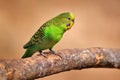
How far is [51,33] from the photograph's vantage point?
10.2 ft

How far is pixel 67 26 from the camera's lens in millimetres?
3045

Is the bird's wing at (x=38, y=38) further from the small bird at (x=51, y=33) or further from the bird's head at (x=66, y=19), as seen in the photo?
the bird's head at (x=66, y=19)

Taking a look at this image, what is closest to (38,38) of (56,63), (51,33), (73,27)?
(51,33)

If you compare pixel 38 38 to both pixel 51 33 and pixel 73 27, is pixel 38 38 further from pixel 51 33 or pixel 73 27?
pixel 73 27

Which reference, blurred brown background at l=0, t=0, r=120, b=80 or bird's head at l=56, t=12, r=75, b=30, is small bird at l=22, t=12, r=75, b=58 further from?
blurred brown background at l=0, t=0, r=120, b=80

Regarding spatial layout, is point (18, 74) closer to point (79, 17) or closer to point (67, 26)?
point (67, 26)

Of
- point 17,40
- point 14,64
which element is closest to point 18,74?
point 14,64

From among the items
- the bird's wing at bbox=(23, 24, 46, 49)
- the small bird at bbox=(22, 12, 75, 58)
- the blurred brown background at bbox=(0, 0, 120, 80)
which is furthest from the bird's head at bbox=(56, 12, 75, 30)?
the blurred brown background at bbox=(0, 0, 120, 80)

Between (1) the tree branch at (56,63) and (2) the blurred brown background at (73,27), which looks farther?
(2) the blurred brown background at (73,27)

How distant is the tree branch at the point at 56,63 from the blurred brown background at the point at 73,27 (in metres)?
2.08

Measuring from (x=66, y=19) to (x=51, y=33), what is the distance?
16 cm

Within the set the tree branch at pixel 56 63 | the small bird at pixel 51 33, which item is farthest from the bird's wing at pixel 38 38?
the tree branch at pixel 56 63

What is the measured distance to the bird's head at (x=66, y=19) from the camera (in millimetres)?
2998

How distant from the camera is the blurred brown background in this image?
17.4ft
